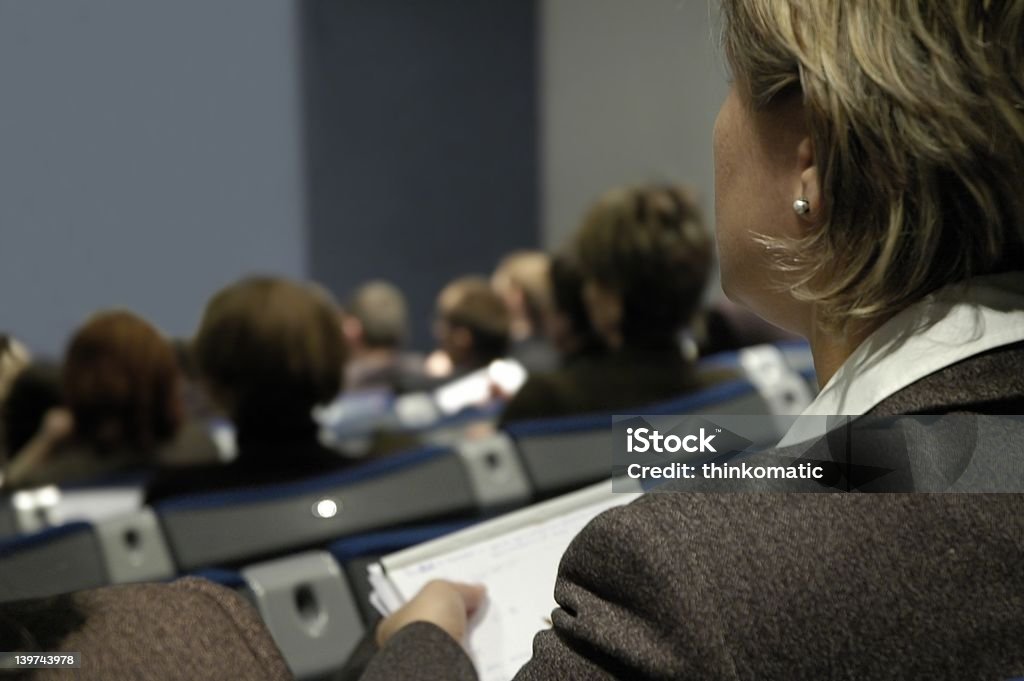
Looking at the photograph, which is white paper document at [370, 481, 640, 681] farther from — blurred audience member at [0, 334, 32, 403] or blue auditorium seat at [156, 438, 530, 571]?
blurred audience member at [0, 334, 32, 403]

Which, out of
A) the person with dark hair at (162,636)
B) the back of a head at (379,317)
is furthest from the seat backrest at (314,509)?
the back of a head at (379,317)

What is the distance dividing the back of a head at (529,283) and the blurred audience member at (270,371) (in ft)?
7.17

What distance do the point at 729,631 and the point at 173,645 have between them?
412 mm

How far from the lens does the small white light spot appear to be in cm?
164

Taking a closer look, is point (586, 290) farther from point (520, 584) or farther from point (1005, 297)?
point (1005, 297)

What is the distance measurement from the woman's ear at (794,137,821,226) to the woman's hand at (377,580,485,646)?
0.43m

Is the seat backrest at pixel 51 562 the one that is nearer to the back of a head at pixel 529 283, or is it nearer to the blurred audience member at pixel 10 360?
the blurred audience member at pixel 10 360

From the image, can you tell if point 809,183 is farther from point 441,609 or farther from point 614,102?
point 614,102

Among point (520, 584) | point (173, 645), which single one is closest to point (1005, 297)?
point (520, 584)

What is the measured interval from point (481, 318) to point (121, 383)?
6.67 ft

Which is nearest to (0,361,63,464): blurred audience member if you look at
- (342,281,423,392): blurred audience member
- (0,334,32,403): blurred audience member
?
(0,334,32,403): blurred audience member

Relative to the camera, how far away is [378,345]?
4.31 metres

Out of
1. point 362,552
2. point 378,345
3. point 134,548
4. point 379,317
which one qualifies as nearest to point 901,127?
point 362,552

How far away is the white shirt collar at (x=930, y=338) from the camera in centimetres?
75
